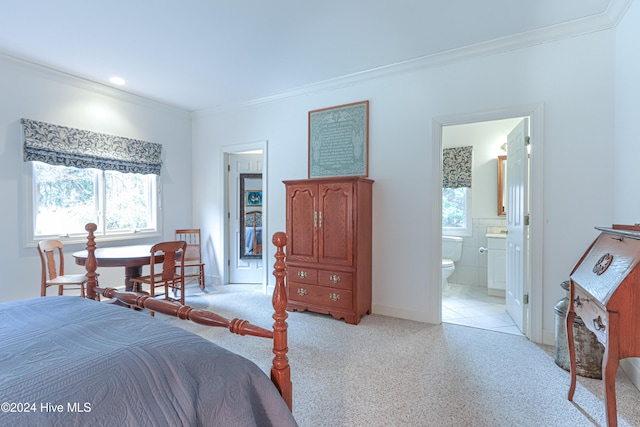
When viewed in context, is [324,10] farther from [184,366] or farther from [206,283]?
[206,283]

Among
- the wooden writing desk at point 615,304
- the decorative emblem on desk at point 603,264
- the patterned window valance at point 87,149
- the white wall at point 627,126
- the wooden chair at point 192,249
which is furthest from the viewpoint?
the wooden chair at point 192,249

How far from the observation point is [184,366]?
0.91 metres

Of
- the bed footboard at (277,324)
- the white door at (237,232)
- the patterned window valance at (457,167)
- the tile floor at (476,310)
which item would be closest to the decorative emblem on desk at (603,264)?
the tile floor at (476,310)

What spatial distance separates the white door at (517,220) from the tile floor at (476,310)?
4.9 inches

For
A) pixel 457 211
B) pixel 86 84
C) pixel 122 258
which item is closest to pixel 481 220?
pixel 457 211

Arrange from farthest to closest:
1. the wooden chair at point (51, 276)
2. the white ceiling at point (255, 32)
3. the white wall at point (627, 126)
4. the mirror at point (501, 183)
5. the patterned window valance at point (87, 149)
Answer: the mirror at point (501, 183)
the patterned window valance at point (87, 149)
the wooden chair at point (51, 276)
the white ceiling at point (255, 32)
the white wall at point (627, 126)

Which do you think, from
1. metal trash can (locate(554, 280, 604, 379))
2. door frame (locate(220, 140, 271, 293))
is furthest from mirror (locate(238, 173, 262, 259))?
metal trash can (locate(554, 280, 604, 379))

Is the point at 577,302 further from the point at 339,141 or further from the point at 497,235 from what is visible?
the point at 339,141

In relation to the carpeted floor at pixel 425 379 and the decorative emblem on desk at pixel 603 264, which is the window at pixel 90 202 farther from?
the decorative emblem on desk at pixel 603 264

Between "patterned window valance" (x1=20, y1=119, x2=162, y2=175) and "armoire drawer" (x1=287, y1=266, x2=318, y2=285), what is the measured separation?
8.49 feet

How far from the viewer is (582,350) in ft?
7.07

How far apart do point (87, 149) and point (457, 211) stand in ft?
16.8

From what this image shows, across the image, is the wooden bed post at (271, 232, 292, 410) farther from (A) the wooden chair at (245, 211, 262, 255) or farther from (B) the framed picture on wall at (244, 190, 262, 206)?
(B) the framed picture on wall at (244, 190, 262, 206)

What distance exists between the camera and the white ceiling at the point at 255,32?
235 cm
